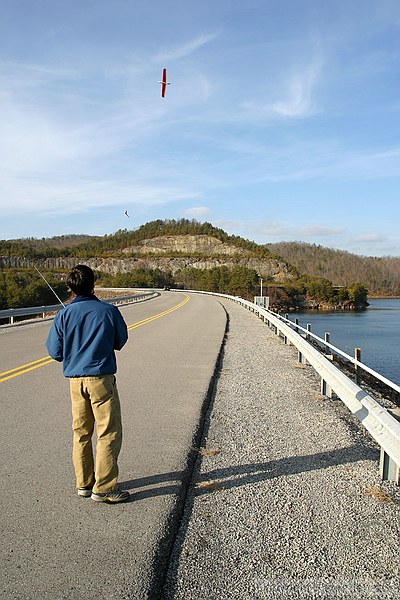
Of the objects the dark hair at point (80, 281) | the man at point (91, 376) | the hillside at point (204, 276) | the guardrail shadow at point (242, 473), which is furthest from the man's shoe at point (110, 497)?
the hillside at point (204, 276)

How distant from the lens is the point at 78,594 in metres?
3.06

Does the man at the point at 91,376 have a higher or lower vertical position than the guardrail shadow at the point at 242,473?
higher

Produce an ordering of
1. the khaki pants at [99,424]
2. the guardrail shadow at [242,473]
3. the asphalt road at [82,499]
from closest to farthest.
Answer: the asphalt road at [82,499] < the khaki pants at [99,424] < the guardrail shadow at [242,473]

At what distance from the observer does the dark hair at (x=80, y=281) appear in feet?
14.6

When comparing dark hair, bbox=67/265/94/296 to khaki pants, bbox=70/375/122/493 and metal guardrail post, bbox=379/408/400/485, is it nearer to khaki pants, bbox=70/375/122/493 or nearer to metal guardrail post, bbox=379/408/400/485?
khaki pants, bbox=70/375/122/493

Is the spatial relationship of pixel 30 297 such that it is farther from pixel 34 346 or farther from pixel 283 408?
pixel 283 408

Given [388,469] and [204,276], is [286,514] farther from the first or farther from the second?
[204,276]

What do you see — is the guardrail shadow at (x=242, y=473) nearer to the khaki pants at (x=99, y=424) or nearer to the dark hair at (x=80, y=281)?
the khaki pants at (x=99, y=424)

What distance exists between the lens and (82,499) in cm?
445

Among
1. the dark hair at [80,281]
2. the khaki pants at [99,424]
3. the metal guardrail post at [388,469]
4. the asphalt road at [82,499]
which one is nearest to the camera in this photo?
the asphalt road at [82,499]

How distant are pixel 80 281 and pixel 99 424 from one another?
1.15 metres

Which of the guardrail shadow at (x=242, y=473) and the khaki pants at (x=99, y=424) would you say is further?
the guardrail shadow at (x=242, y=473)

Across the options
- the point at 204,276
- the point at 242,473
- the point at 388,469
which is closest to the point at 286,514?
the point at 242,473

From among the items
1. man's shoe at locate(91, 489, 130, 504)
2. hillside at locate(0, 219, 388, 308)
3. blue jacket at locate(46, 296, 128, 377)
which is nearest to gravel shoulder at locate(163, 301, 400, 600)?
man's shoe at locate(91, 489, 130, 504)
